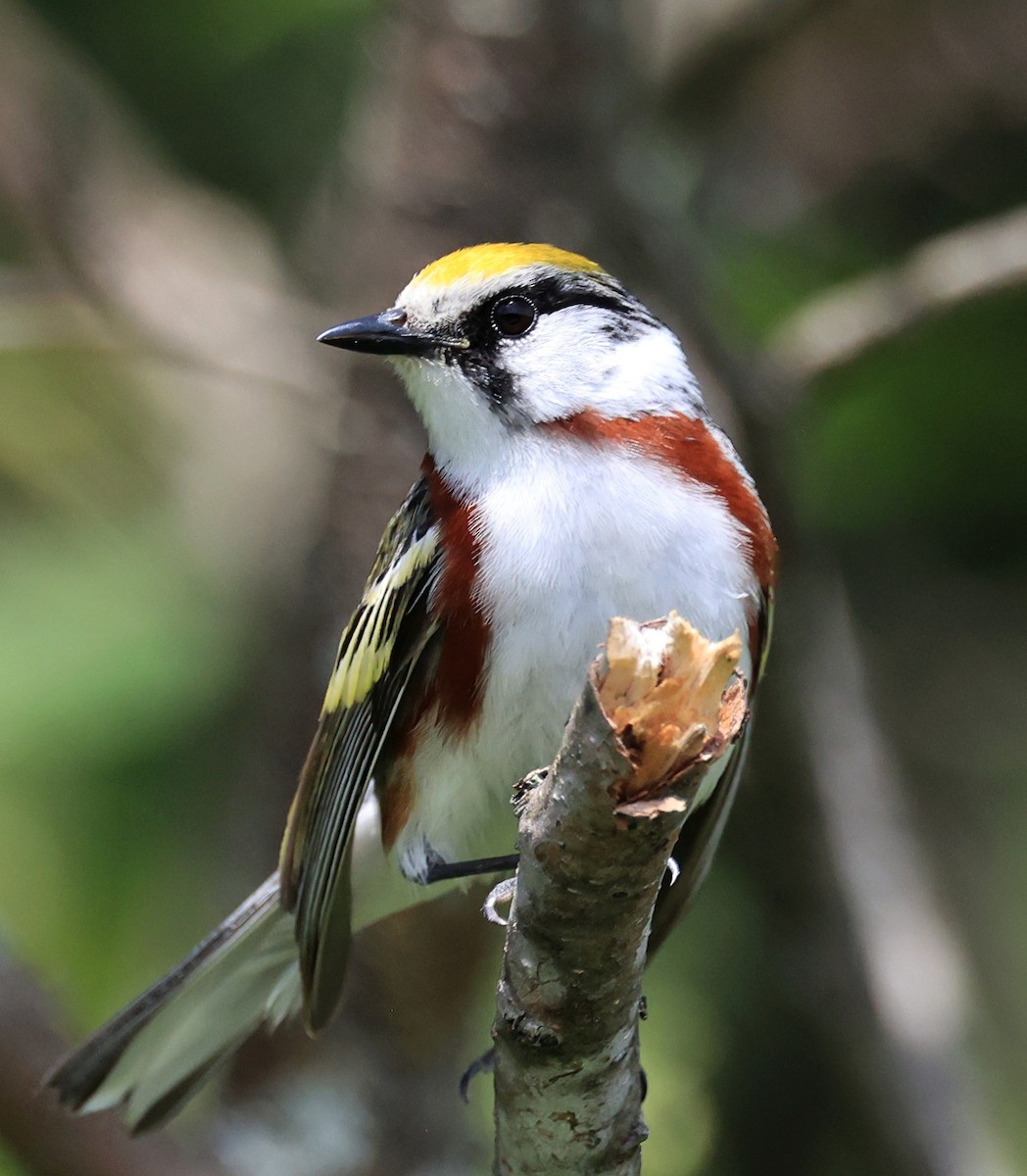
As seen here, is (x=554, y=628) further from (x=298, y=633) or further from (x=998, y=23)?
(x=998, y=23)

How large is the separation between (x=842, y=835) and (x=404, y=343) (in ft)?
6.51

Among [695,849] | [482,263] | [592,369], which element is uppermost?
[482,263]

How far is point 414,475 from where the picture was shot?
481cm

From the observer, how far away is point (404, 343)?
2.90 metres

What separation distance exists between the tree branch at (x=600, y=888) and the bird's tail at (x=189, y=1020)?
1.14 metres

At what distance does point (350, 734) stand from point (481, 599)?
0.45 m

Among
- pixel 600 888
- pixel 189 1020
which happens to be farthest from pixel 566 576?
pixel 189 1020

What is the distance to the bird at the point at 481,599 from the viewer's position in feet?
8.60

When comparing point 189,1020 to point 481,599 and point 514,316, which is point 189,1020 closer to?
point 481,599

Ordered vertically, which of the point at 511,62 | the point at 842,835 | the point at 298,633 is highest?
the point at 511,62

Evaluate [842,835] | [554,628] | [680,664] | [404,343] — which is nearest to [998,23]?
[842,835]

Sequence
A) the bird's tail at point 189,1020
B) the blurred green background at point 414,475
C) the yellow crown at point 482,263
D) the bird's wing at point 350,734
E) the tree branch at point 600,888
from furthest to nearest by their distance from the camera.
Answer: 1. the blurred green background at point 414,475
2. the bird's tail at point 189,1020
3. the yellow crown at point 482,263
4. the bird's wing at point 350,734
5. the tree branch at point 600,888

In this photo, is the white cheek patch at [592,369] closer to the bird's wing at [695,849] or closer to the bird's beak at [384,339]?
the bird's beak at [384,339]

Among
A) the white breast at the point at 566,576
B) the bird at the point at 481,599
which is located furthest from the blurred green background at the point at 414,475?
the white breast at the point at 566,576
